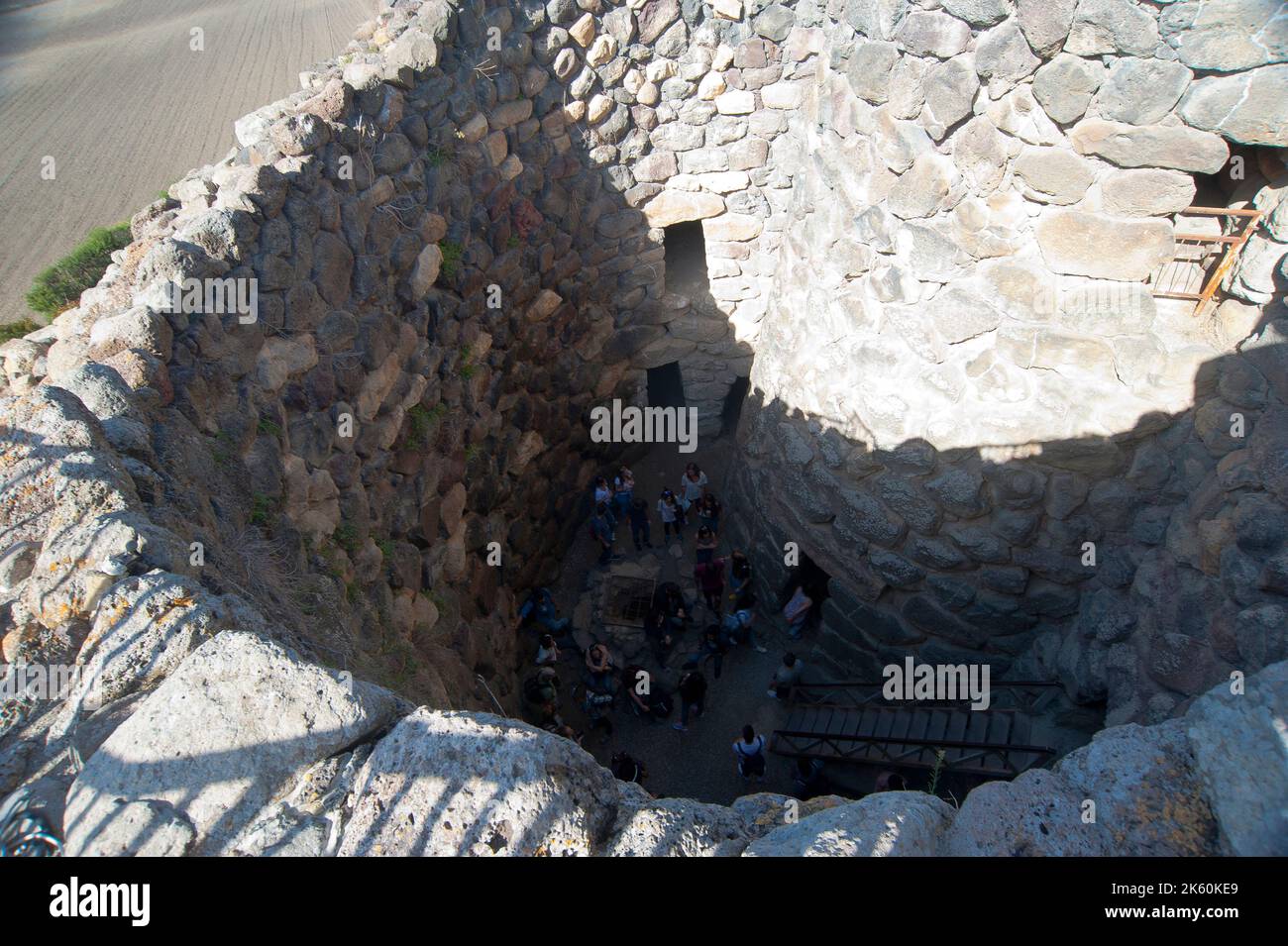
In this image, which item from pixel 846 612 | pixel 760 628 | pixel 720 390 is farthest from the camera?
pixel 720 390

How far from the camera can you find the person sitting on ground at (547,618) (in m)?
7.44

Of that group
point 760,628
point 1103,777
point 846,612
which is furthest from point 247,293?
point 760,628

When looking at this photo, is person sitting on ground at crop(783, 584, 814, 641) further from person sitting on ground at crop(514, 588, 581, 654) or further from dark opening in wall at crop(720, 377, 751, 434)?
dark opening in wall at crop(720, 377, 751, 434)

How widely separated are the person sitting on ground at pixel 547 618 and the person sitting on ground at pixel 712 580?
1.30 m

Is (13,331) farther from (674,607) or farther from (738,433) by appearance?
(738,433)

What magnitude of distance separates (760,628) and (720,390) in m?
2.56

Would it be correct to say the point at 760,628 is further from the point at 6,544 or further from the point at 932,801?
the point at 6,544

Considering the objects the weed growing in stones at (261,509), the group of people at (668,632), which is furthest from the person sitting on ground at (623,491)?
the weed growing in stones at (261,509)

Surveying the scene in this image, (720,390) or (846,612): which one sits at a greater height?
(720,390)

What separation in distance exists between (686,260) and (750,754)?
4861 mm

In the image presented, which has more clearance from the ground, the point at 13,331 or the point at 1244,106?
the point at 1244,106

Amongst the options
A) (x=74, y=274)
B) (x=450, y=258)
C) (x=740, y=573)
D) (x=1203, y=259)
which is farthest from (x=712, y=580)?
(x=74, y=274)

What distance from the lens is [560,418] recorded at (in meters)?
7.80

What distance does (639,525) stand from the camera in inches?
323
